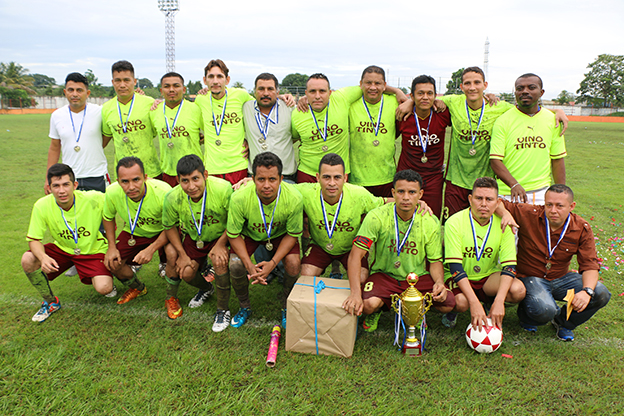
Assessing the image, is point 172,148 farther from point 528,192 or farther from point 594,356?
point 594,356

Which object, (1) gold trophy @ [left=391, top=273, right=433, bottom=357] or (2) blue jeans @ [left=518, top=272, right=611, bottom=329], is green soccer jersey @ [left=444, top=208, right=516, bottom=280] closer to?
(2) blue jeans @ [left=518, top=272, right=611, bottom=329]

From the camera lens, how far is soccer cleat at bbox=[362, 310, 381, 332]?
11.9 feet

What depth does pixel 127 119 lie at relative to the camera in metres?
4.70

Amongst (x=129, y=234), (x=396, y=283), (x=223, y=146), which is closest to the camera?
(x=396, y=283)

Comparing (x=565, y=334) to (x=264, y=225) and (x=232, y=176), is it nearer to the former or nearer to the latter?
(x=264, y=225)

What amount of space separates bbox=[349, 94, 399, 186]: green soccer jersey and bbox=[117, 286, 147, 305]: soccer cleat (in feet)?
8.93

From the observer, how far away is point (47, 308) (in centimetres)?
391

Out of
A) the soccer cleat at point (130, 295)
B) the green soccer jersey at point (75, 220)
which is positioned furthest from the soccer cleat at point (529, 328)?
the green soccer jersey at point (75, 220)

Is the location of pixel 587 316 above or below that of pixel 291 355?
above

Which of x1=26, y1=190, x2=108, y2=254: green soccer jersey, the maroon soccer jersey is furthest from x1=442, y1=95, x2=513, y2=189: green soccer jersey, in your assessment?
x1=26, y1=190, x2=108, y2=254: green soccer jersey

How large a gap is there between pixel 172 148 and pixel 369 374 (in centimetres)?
329

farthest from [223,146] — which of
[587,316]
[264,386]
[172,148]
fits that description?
[587,316]

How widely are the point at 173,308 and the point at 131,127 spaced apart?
2217mm

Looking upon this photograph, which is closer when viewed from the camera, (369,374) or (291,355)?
(369,374)
